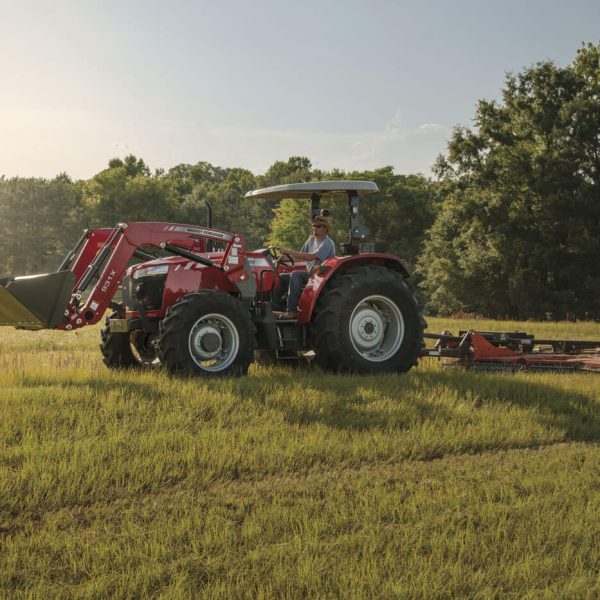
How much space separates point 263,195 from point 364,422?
3.99 m

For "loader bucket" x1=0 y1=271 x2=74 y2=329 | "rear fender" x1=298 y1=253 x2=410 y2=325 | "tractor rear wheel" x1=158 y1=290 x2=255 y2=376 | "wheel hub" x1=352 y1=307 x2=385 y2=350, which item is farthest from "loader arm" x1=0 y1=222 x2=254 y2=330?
"wheel hub" x1=352 y1=307 x2=385 y2=350

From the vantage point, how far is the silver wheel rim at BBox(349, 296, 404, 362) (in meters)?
9.13

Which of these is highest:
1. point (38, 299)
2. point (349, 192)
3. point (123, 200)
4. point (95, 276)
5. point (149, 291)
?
point (123, 200)

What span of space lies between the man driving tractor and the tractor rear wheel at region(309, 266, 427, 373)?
31cm

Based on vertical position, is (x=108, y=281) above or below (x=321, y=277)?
below

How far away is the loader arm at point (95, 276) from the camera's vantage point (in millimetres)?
7676

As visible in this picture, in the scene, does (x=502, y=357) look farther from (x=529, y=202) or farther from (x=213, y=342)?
(x=529, y=202)

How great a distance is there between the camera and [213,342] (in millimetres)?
8000

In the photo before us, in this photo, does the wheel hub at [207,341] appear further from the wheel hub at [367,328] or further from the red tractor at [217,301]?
the wheel hub at [367,328]

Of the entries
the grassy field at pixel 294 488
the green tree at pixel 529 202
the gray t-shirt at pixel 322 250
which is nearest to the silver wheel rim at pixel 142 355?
the grassy field at pixel 294 488

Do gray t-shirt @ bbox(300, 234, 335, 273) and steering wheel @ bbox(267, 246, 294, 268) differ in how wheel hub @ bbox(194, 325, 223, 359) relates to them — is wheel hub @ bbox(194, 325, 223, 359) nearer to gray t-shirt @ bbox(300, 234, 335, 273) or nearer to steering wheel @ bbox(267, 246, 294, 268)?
steering wheel @ bbox(267, 246, 294, 268)

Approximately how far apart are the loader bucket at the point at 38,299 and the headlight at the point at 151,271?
1014mm

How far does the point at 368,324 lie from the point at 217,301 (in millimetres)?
2131

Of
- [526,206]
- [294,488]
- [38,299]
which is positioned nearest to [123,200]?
[526,206]
